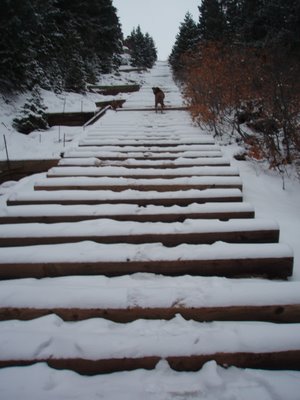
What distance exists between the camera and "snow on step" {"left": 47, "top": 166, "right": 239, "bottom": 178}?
3492 mm

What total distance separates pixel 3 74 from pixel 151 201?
31.8ft

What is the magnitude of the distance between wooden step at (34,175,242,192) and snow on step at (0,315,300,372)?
1737mm

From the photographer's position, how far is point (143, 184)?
321 cm

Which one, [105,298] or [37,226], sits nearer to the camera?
[105,298]

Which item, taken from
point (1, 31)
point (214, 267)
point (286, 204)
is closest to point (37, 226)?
point (214, 267)

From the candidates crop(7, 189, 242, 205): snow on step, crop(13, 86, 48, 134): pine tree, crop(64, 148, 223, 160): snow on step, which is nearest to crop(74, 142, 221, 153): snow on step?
crop(64, 148, 223, 160): snow on step

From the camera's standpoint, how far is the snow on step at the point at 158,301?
1719mm

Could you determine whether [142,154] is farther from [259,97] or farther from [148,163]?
[259,97]

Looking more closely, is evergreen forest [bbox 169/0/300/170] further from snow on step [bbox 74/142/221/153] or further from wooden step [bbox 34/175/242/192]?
wooden step [bbox 34/175/242/192]

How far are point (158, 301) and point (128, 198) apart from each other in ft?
4.57

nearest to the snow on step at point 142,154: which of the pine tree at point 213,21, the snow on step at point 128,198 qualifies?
the snow on step at point 128,198

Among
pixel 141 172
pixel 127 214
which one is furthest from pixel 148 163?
pixel 127 214

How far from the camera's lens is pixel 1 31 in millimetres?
8953

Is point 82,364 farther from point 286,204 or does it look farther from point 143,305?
point 286,204
